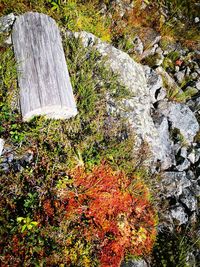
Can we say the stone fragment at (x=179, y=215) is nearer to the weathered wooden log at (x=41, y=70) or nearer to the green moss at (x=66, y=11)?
the weathered wooden log at (x=41, y=70)

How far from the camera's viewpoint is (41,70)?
14.2 feet

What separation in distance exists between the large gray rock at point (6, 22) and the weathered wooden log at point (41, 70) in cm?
20

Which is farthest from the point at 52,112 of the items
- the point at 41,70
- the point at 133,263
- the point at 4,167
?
the point at 133,263

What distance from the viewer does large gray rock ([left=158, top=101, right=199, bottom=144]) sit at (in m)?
5.80

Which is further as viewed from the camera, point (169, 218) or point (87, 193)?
point (169, 218)

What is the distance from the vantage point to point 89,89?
4758mm

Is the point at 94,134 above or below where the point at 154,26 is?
below

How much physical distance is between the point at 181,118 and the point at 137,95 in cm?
109

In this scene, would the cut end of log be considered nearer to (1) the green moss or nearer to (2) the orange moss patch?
(2) the orange moss patch

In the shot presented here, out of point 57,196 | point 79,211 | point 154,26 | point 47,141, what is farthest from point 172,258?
point 154,26

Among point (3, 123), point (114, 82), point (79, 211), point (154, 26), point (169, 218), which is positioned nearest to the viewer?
point (79, 211)

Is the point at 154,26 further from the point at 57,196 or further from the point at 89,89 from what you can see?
the point at 57,196

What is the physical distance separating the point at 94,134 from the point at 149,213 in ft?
4.72

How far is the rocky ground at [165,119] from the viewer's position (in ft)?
15.7
